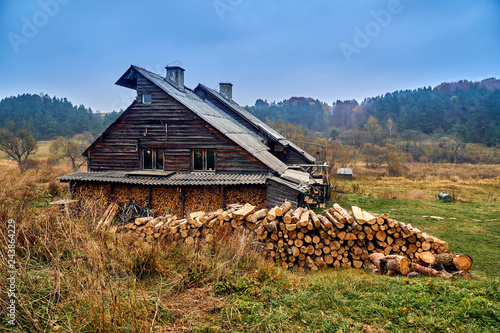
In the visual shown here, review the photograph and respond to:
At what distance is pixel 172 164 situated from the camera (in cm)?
1678

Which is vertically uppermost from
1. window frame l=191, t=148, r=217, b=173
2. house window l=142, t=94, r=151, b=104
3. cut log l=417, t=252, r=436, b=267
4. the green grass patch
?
house window l=142, t=94, r=151, b=104

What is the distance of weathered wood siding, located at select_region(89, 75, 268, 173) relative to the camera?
16047 millimetres

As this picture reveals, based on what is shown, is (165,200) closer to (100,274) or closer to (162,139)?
(162,139)

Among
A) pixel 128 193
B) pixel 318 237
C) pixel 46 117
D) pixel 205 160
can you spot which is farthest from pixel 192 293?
pixel 46 117

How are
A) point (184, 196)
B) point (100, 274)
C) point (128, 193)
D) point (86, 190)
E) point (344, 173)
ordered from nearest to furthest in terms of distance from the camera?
point (100, 274) < point (184, 196) < point (128, 193) < point (86, 190) < point (344, 173)

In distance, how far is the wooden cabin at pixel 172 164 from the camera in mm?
15141

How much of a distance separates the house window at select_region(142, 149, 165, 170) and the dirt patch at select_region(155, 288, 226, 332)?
42.5 feet

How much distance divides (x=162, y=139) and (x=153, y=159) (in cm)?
133

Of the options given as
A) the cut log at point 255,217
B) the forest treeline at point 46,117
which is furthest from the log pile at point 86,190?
the forest treeline at point 46,117

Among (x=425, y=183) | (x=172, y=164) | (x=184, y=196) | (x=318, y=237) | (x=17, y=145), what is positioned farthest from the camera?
(x=17, y=145)

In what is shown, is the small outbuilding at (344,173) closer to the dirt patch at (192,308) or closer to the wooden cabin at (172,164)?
the wooden cabin at (172,164)

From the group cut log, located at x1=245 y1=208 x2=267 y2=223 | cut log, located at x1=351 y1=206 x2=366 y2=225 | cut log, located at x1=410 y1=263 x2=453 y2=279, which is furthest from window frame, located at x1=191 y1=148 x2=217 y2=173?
cut log, located at x1=410 y1=263 x2=453 y2=279

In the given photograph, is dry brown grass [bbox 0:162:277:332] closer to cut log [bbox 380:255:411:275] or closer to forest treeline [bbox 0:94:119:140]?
cut log [bbox 380:255:411:275]

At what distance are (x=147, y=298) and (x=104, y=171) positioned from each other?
50.4ft
